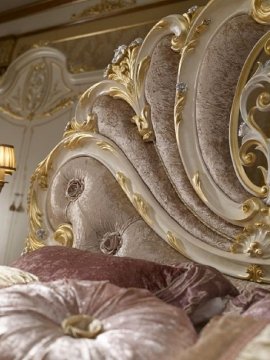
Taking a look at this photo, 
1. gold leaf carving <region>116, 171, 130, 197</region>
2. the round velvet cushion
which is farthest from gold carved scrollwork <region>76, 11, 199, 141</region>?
the round velvet cushion

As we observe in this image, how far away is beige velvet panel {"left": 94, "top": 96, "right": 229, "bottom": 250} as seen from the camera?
1321 mm

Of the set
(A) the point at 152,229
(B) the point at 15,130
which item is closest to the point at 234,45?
(A) the point at 152,229

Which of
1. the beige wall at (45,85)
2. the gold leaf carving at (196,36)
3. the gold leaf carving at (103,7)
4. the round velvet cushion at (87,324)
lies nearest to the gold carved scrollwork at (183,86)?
the gold leaf carving at (196,36)

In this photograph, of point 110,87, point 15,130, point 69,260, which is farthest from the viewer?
point 15,130

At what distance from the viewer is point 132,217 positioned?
146cm

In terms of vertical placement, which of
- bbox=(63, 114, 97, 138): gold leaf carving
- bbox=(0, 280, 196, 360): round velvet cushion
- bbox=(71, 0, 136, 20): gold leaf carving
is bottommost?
bbox=(0, 280, 196, 360): round velvet cushion

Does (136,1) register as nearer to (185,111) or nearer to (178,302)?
(185,111)

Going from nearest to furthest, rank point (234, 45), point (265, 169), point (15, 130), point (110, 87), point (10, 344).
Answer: point (10, 344) < point (265, 169) < point (234, 45) < point (110, 87) < point (15, 130)

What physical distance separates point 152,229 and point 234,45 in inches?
19.7

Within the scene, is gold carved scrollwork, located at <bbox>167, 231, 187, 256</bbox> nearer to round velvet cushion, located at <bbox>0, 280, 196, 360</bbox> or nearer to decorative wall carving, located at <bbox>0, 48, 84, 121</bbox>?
round velvet cushion, located at <bbox>0, 280, 196, 360</bbox>

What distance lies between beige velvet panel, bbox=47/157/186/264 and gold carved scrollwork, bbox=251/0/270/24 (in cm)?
57

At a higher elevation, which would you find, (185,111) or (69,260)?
(185,111)

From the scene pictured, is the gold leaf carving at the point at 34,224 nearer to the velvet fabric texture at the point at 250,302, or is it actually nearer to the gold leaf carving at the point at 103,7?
the velvet fabric texture at the point at 250,302

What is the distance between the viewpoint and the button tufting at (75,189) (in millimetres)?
1592
